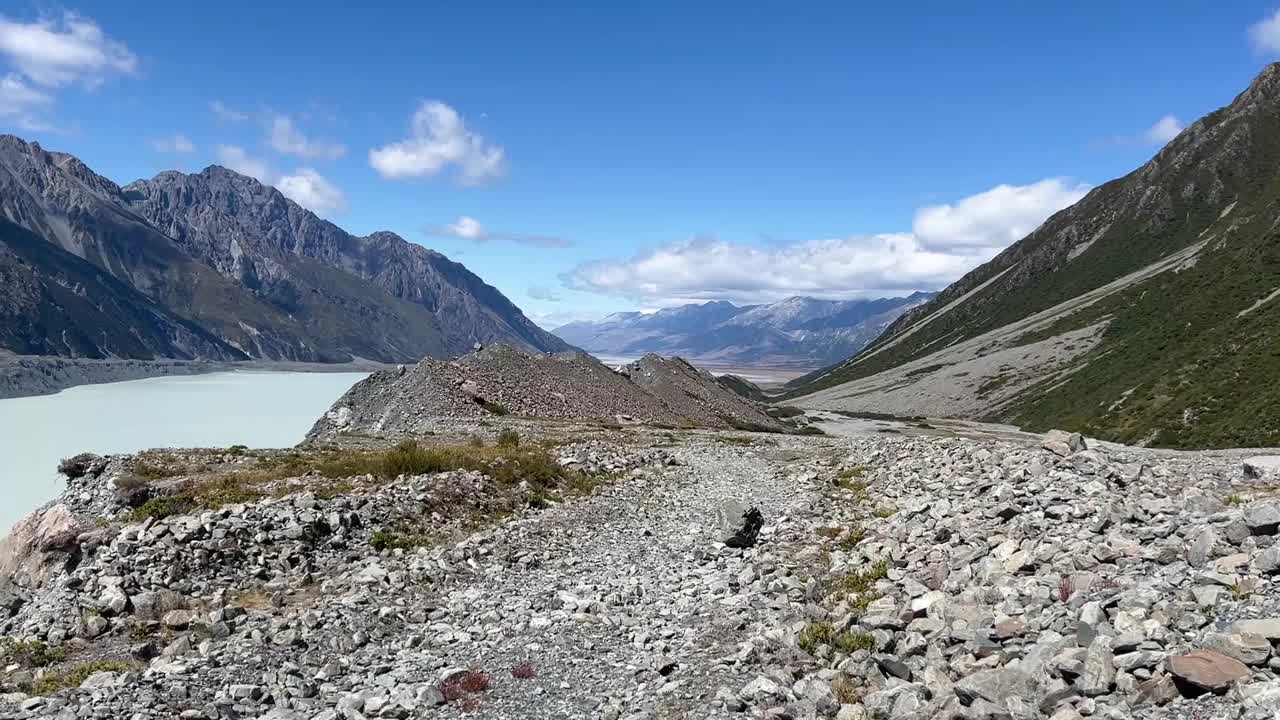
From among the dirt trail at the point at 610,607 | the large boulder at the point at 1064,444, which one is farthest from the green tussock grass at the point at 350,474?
the large boulder at the point at 1064,444

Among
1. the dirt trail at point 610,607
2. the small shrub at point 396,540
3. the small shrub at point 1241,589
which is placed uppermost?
the small shrub at point 1241,589

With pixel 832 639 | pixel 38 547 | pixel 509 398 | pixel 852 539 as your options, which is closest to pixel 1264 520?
pixel 832 639

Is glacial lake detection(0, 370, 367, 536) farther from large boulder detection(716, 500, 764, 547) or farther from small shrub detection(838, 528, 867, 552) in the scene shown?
small shrub detection(838, 528, 867, 552)

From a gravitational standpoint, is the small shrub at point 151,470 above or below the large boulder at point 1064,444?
above

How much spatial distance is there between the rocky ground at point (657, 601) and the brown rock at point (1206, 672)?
0.10 ft

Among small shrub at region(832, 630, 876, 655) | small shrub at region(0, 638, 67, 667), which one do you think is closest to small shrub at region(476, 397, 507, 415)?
small shrub at region(0, 638, 67, 667)

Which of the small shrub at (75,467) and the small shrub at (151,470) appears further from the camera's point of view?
the small shrub at (75,467)

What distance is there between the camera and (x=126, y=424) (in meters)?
123

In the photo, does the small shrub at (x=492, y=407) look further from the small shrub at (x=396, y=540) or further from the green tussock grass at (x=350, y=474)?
the small shrub at (x=396, y=540)

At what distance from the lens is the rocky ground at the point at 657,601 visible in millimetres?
10578

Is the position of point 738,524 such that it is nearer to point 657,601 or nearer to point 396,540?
point 657,601

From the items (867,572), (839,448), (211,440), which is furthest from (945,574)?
(211,440)

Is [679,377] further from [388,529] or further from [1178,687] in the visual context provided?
[1178,687]

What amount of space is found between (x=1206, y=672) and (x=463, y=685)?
35.1ft
